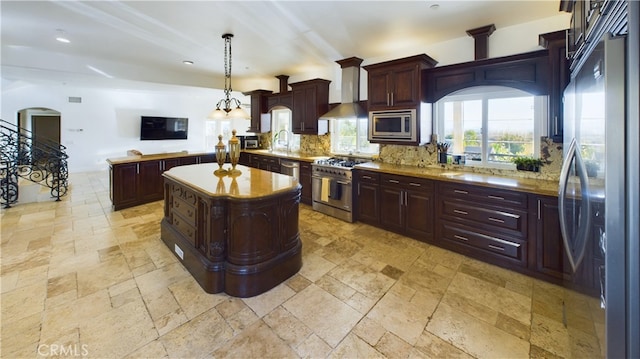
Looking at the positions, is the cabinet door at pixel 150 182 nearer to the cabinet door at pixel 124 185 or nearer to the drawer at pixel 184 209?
the cabinet door at pixel 124 185

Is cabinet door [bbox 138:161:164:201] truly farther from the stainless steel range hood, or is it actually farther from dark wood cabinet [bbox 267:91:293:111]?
the stainless steel range hood

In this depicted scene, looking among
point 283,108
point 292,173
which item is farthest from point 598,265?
point 283,108

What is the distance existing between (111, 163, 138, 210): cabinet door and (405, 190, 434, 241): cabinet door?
499 centimetres

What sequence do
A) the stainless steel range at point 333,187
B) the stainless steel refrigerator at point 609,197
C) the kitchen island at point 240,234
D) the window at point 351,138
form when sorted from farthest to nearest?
the window at point 351,138 < the stainless steel range at point 333,187 < the kitchen island at point 240,234 < the stainless steel refrigerator at point 609,197

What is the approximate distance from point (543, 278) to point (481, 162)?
1.57 m

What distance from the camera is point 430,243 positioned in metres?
3.62

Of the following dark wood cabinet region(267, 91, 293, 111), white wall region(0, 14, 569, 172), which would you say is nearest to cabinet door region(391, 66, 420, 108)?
white wall region(0, 14, 569, 172)

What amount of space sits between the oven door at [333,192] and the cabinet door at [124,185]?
3477 millimetres

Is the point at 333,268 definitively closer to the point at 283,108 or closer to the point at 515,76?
the point at 515,76

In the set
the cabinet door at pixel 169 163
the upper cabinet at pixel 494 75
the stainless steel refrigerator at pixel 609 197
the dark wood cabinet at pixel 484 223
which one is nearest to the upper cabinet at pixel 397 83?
the upper cabinet at pixel 494 75

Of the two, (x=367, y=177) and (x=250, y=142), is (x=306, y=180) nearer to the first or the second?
(x=367, y=177)

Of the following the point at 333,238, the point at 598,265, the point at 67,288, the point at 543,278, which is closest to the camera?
the point at 598,265

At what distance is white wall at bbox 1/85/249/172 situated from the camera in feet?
26.3

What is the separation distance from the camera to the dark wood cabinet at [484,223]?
2906 millimetres
